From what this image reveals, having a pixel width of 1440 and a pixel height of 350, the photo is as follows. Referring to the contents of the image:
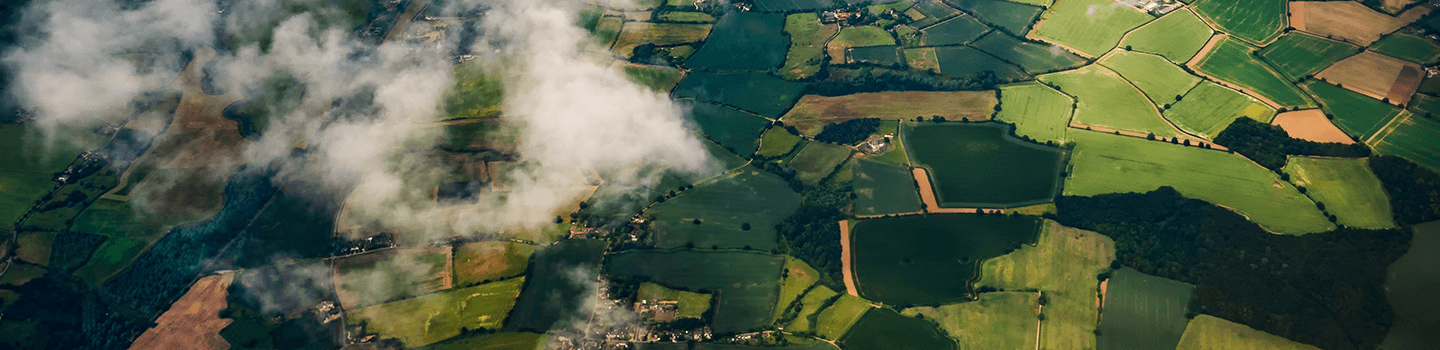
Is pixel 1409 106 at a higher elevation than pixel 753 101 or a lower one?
higher

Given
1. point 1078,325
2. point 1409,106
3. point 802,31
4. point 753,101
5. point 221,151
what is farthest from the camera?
point 802,31

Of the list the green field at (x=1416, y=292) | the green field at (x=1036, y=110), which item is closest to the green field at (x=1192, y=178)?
the green field at (x=1036, y=110)

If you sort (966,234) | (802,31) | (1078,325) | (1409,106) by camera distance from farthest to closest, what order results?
1. (802,31)
2. (1409,106)
3. (966,234)
4. (1078,325)

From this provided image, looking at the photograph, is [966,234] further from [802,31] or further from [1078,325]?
[802,31]

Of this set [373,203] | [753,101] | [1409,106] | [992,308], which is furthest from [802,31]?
[1409,106]

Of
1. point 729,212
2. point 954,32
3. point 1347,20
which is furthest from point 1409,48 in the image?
point 729,212

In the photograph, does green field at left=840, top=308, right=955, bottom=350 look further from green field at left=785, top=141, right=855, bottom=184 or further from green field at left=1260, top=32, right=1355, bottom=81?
green field at left=1260, top=32, right=1355, bottom=81

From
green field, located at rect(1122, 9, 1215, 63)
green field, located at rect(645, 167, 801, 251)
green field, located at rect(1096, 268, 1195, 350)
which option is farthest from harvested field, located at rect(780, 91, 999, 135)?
green field, located at rect(1096, 268, 1195, 350)
